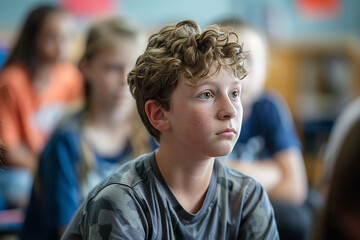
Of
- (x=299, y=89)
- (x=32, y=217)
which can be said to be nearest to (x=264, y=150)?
(x=32, y=217)

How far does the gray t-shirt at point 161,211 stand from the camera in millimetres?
680

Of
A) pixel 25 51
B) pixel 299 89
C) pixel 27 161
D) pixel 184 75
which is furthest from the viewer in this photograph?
pixel 299 89

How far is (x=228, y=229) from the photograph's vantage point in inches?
28.5

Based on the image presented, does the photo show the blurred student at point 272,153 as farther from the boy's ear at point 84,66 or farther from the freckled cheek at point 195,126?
the freckled cheek at point 195,126

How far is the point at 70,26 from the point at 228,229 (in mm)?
1689

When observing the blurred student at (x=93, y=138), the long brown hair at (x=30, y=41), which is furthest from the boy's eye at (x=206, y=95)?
the long brown hair at (x=30, y=41)

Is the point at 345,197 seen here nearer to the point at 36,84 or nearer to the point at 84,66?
the point at 84,66

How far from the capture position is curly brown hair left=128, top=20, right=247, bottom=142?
67 centimetres

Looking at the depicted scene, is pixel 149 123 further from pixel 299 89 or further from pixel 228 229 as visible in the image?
pixel 299 89

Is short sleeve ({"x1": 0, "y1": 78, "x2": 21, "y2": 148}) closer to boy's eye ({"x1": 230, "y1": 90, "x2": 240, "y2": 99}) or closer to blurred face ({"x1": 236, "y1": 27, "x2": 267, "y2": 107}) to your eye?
blurred face ({"x1": 236, "y1": 27, "x2": 267, "y2": 107})

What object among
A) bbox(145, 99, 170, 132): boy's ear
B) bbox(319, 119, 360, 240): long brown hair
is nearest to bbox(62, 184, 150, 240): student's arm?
bbox(145, 99, 170, 132): boy's ear

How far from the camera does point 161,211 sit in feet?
2.30

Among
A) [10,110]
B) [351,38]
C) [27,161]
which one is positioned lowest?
[27,161]

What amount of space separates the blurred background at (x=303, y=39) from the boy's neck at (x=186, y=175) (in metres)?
2.68
